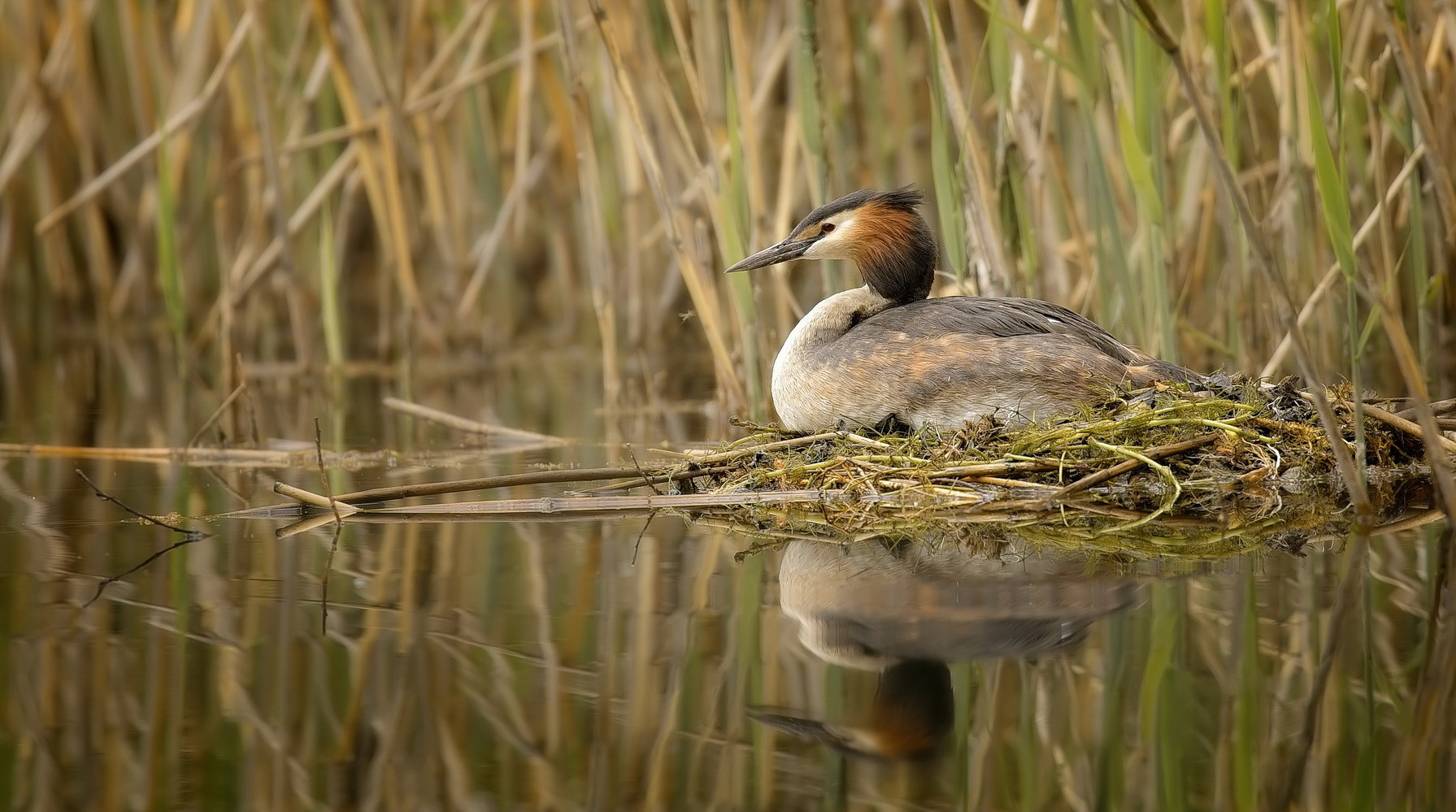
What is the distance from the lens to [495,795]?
225 cm

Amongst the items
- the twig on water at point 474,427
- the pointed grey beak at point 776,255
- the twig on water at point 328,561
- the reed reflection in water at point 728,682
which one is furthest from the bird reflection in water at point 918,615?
the twig on water at point 474,427

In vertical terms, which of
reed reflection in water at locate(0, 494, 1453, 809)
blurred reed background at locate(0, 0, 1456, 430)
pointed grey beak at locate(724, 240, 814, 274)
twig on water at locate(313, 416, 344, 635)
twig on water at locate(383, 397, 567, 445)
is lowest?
reed reflection in water at locate(0, 494, 1453, 809)

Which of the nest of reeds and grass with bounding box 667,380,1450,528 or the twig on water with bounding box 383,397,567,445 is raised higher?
the twig on water with bounding box 383,397,567,445

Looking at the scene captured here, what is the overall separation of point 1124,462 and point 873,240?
58.0 inches

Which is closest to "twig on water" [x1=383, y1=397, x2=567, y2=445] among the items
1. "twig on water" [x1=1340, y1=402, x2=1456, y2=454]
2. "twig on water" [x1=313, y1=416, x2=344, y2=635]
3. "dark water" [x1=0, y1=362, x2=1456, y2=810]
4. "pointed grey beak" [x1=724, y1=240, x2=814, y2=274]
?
"pointed grey beak" [x1=724, y1=240, x2=814, y2=274]

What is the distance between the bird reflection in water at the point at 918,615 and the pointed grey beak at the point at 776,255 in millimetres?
1719

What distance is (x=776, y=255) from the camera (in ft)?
18.1

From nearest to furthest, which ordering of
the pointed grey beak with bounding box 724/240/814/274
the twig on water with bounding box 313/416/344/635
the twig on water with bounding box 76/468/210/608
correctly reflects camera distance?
1. the twig on water with bounding box 313/416/344/635
2. the twig on water with bounding box 76/468/210/608
3. the pointed grey beak with bounding box 724/240/814/274

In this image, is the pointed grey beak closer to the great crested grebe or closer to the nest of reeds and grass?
the great crested grebe

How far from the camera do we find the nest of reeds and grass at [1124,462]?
4324mm

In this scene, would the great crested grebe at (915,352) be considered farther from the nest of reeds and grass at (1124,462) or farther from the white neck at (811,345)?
the nest of reeds and grass at (1124,462)

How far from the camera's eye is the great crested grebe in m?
4.88

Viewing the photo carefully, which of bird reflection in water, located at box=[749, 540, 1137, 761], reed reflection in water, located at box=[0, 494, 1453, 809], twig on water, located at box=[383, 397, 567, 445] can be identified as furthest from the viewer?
twig on water, located at box=[383, 397, 567, 445]

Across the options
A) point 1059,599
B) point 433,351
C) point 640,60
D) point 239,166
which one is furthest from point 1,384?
point 1059,599
